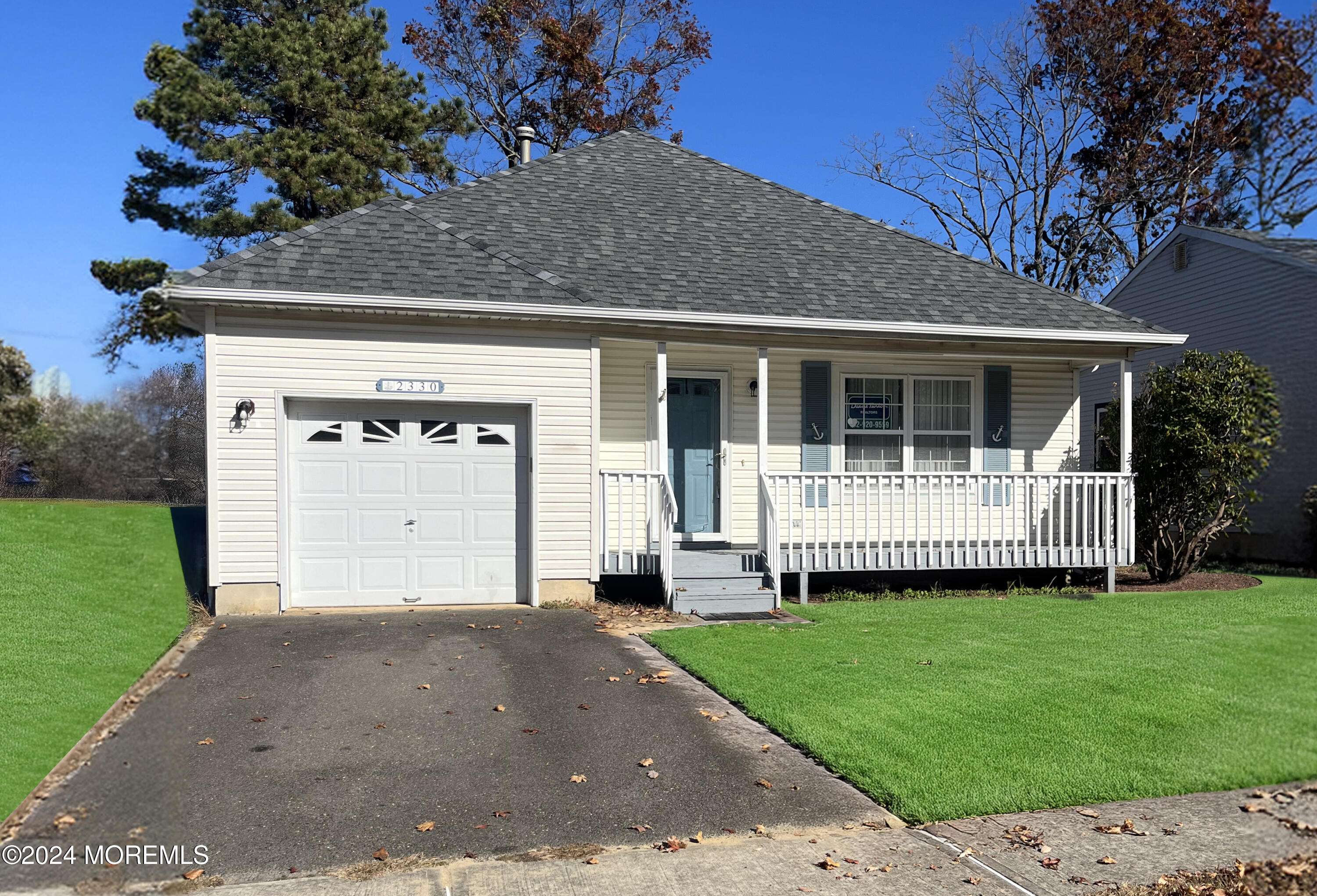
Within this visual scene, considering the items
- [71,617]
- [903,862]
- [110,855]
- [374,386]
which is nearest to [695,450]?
[374,386]

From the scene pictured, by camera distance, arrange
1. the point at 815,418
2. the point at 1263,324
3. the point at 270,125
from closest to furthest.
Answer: the point at 815,418
the point at 1263,324
the point at 270,125

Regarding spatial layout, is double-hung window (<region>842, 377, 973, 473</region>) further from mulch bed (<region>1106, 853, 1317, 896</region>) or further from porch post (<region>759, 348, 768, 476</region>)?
mulch bed (<region>1106, 853, 1317, 896</region>)

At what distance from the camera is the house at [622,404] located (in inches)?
402

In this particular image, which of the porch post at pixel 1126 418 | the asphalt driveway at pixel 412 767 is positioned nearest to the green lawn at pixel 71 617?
the asphalt driveway at pixel 412 767

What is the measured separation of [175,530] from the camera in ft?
38.5

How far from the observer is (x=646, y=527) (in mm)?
11602

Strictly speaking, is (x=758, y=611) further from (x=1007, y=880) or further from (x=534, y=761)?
(x=1007, y=880)

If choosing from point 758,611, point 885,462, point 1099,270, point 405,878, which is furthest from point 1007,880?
point 1099,270

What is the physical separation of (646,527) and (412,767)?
618 cm

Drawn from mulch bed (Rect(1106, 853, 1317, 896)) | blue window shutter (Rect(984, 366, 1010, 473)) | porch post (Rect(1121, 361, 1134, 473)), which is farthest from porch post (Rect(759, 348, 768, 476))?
mulch bed (Rect(1106, 853, 1317, 896))

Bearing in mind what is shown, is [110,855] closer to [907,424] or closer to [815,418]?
→ [815,418]

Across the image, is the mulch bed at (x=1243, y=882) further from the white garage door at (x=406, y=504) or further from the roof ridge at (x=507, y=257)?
the roof ridge at (x=507, y=257)

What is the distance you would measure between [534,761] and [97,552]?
6914mm

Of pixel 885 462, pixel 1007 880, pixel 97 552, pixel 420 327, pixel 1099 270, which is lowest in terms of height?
pixel 1007 880
